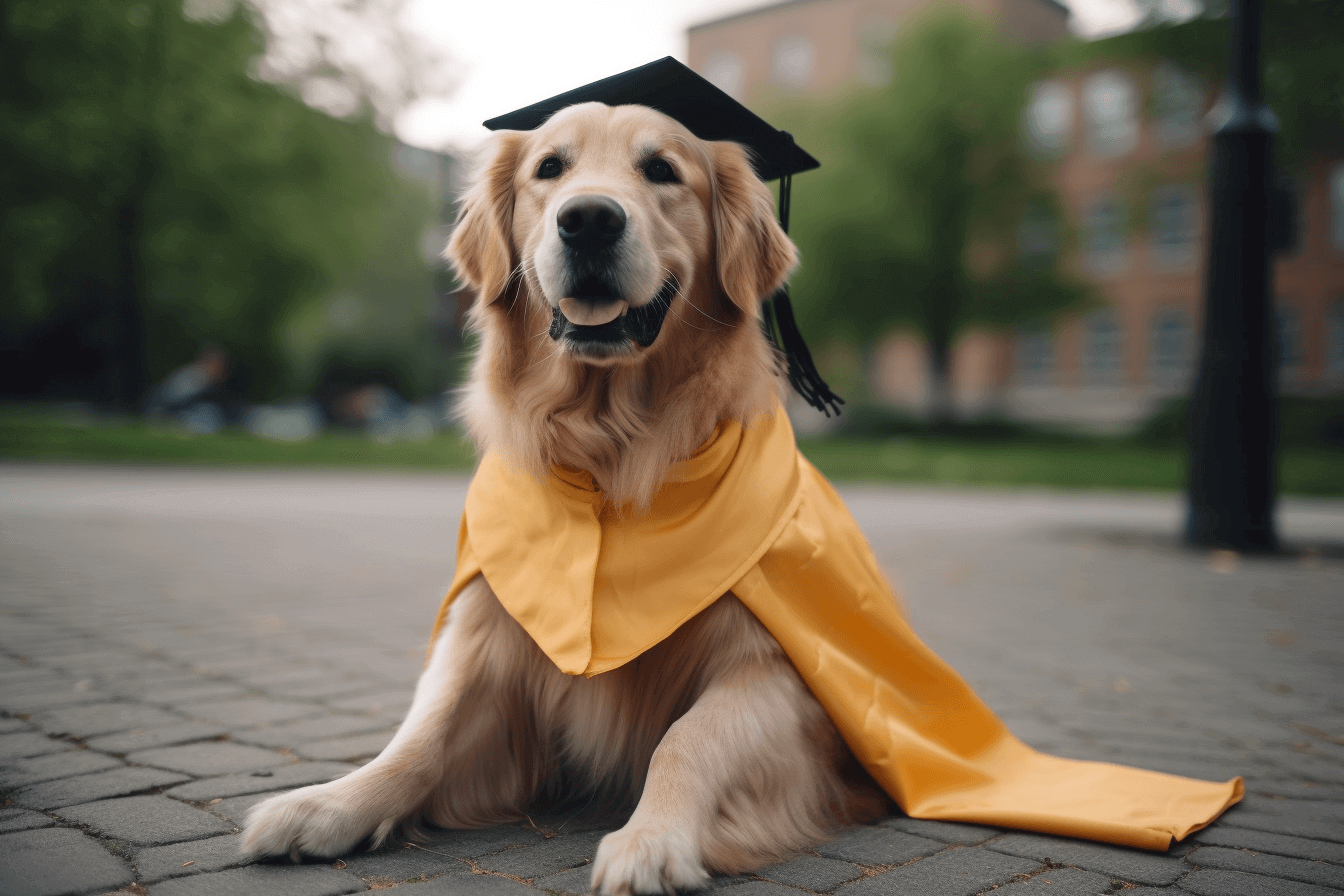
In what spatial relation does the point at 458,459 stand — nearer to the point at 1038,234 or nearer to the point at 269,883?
the point at 269,883

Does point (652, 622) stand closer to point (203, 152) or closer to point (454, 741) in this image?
point (454, 741)

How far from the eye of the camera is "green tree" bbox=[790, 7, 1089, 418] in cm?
3070

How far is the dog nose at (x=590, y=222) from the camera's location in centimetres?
250

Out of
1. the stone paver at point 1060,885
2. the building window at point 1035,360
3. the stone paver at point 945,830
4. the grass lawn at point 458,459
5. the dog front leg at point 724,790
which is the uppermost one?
the building window at point 1035,360

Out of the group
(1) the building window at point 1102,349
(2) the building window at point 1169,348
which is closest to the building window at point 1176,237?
(2) the building window at point 1169,348

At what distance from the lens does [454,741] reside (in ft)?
8.04

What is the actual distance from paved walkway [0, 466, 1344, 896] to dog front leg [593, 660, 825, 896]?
100mm

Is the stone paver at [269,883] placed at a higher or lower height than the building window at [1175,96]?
lower

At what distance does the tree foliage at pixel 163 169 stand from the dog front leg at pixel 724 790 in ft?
66.5

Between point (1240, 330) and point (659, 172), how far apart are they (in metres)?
6.82

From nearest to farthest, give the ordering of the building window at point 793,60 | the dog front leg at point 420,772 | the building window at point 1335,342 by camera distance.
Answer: the dog front leg at point 420,772 → the building window at point 1335,342 → the building window at point 793,60

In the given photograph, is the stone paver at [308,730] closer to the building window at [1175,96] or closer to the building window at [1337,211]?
the building window at [1175,96]

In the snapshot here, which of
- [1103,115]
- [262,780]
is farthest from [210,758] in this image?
[1103,115]

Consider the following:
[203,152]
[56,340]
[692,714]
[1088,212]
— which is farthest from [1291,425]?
[56,340]
